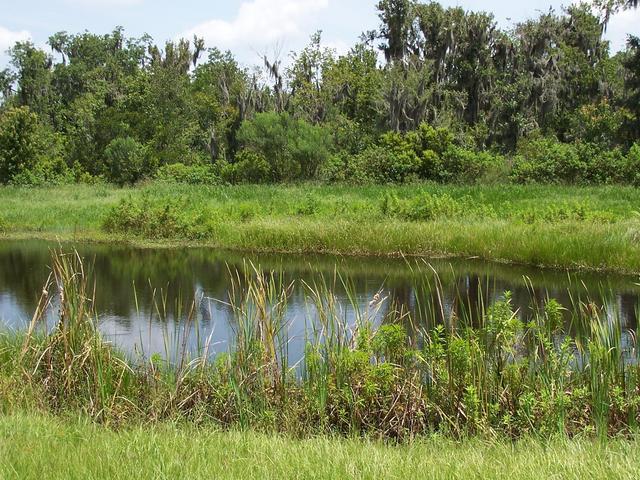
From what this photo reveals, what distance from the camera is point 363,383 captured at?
6219 millimetres

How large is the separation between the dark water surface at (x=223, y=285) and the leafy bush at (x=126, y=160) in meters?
16.9

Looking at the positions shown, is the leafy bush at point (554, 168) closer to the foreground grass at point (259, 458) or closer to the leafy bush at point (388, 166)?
the leafy bush at point (388, 166)

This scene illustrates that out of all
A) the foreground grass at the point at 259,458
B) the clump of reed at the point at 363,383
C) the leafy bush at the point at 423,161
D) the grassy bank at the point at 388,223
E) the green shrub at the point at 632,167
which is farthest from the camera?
the leafy bush at the point at 423,161

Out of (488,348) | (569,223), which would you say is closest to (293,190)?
(569,223)

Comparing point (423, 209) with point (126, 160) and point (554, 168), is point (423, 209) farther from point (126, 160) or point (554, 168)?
point (126, 160)

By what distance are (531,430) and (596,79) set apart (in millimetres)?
39589

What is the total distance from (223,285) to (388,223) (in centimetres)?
574

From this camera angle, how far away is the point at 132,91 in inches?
1666

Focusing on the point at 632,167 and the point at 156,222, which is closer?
the point at 156,222

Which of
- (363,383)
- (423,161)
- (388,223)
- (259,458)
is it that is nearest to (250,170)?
(423,161)

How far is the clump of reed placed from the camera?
19.5ft

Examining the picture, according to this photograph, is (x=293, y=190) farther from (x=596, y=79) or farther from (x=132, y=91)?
(x=596, y=79)

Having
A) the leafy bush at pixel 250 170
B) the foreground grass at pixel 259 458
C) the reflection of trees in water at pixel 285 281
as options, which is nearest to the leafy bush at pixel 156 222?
the reflection of trees in water at pixel 285 281

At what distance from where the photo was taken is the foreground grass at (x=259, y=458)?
12.2 ft
